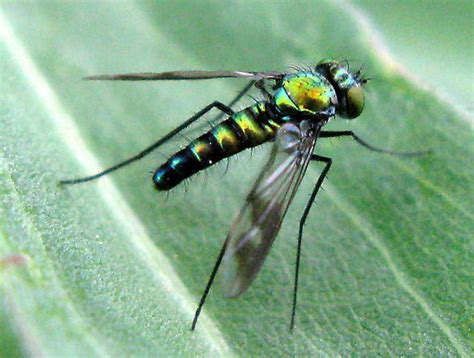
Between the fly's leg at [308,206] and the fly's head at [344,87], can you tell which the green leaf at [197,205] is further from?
the fly's head at [344,87]

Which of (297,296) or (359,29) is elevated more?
(359,29)

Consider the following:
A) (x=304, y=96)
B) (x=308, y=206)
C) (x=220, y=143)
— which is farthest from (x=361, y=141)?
(x=220, y=143)

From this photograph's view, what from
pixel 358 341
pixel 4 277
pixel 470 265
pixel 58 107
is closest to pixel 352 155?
pixel 470 265

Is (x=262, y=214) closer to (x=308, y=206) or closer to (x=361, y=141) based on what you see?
(x=308, y=206)

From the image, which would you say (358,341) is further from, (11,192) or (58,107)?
(58,107)

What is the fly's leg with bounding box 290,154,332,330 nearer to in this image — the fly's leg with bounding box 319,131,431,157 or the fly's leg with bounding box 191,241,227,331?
the fly's leg with bounding box 319,131,431,157

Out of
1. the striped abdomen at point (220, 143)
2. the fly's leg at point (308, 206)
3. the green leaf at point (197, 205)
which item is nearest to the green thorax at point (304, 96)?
the striped abdomen at point (220, 143)
